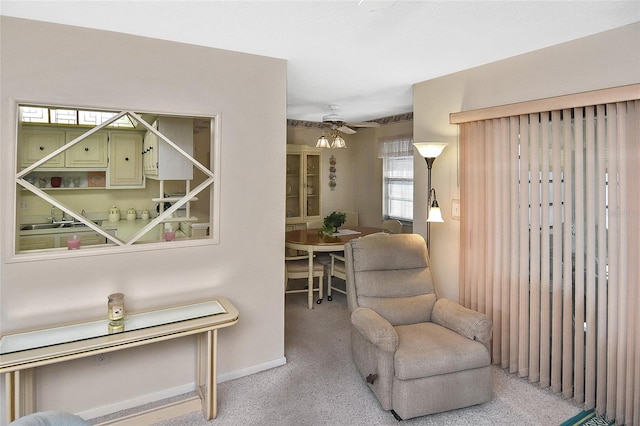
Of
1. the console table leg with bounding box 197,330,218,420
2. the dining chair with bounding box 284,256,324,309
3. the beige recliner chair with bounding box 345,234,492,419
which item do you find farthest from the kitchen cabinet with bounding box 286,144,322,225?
the console table leg with bounding box 197,330,218,420

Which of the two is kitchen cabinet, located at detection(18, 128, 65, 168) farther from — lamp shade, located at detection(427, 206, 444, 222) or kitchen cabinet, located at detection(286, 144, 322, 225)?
lamp shade, located at detection(427, 206, 444, 222)

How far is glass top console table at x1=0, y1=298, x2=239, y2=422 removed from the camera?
1845mm

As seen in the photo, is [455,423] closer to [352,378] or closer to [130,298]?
[352,378]

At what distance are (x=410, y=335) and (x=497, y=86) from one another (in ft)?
6.34

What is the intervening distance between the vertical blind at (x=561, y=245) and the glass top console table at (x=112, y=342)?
6.59 feet

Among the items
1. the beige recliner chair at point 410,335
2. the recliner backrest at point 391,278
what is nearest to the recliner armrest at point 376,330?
the beige recliner chair at point 410,335

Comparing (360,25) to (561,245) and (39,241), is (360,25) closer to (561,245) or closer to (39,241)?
(561,245)

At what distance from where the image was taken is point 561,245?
2521mm

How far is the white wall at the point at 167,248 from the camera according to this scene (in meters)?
2.09

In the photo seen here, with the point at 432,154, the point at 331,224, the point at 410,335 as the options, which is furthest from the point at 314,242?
the point at 410,335

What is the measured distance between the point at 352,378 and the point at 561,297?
155cm

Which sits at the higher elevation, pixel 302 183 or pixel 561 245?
pixel 302 183

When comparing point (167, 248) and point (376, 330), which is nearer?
point (376, 330)

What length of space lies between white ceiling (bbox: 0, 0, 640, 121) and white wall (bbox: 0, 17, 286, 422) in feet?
0.49
